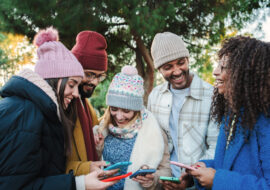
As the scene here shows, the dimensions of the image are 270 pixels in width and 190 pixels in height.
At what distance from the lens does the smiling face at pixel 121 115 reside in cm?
219

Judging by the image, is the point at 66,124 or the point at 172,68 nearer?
the point at 66,124

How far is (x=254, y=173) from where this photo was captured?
1.34m

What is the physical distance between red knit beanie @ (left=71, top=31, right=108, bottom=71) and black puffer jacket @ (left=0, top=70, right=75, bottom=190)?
3.66ft

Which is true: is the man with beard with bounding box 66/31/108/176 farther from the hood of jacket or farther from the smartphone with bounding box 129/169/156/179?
the hood of jacket

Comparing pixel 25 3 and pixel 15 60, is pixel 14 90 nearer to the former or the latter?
pixel 25 3

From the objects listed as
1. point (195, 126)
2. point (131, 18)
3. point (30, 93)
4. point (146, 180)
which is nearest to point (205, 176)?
point (146, 180)

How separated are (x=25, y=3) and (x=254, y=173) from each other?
4.70 m

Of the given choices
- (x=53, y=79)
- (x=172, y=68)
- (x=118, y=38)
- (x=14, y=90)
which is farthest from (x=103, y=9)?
(x=14, y=90)

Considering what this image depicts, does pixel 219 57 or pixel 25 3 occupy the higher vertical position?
pixel 25 3

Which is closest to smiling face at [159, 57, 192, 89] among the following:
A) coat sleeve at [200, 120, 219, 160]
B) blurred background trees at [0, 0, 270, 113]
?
coat sleeve at [200, 120, 219, 160]

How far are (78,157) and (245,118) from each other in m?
1.40

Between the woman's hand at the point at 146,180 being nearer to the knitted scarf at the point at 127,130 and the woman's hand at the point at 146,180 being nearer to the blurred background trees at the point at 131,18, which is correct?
the knitted scarf at the point at 127,130

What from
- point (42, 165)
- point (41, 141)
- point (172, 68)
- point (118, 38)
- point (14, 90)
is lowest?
point (42, 165)

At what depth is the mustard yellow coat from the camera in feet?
6.08
